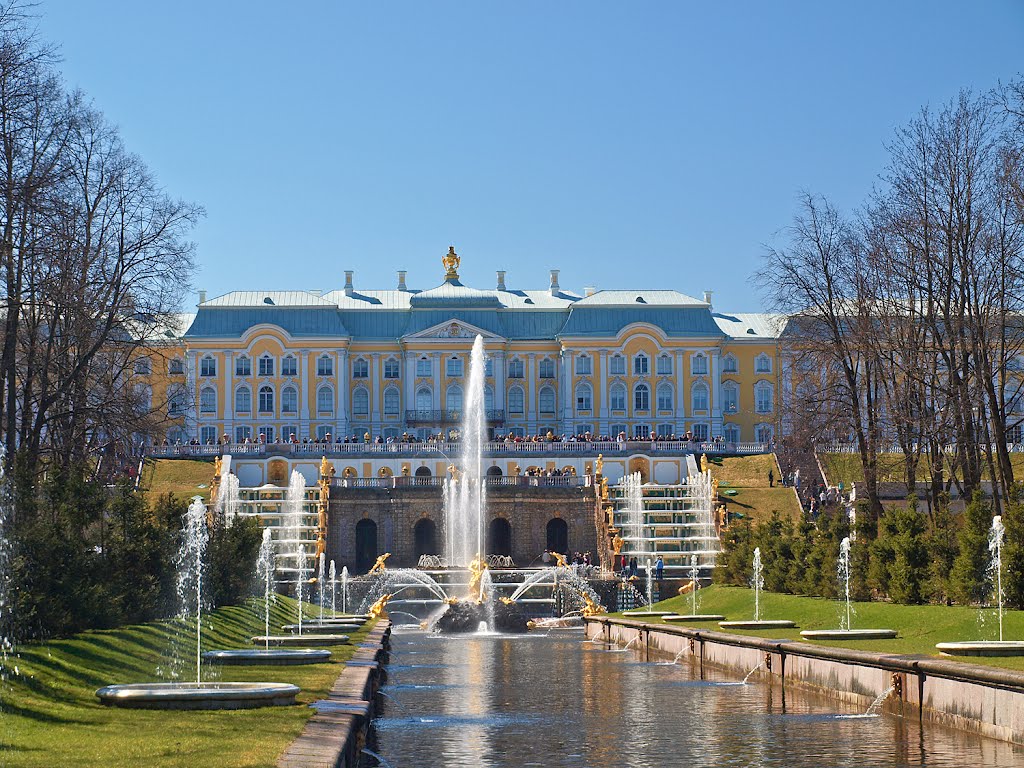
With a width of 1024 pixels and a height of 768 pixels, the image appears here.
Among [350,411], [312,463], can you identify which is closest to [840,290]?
[312,463]

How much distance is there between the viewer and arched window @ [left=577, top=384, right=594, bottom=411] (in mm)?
100812

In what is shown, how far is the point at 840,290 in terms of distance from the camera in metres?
45.1

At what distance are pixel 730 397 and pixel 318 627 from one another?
236 feet

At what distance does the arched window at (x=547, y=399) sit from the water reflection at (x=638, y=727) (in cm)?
7473

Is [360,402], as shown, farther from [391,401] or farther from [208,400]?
[208,400]

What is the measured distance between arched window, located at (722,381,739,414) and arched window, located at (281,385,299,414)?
2670 cm

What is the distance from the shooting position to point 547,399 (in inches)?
4040

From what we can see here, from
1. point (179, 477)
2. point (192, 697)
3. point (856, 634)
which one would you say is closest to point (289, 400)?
point (179, 477)

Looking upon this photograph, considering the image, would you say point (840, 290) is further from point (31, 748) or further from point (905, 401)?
point (31, 748)

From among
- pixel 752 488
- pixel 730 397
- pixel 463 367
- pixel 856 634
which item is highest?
pixel 463 367

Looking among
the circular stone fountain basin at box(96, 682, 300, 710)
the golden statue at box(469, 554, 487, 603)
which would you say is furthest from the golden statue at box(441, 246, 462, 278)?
the circular stone fountain basin at box(96, 682, 300, 710)

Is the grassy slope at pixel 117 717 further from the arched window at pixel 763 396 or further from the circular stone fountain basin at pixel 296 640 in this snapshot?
the arched window at pixel 763 396

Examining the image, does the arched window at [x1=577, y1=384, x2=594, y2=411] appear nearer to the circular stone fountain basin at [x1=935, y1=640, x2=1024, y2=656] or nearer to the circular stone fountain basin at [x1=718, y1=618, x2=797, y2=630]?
the circular stone fountain basin at [x1=718, y1=618, x2=797, y2=630]

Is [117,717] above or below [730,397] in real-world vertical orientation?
below
